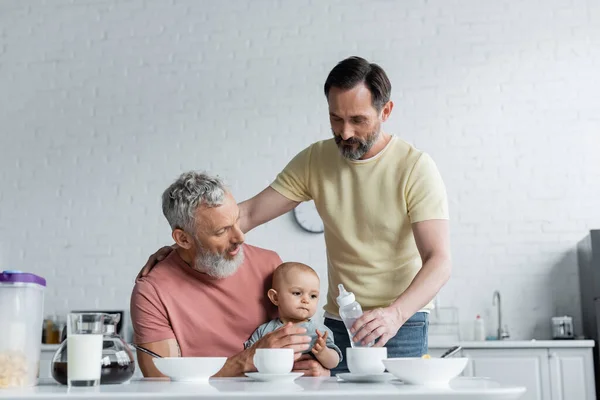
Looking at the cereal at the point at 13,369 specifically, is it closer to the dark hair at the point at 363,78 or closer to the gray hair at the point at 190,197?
the gray hair at the point at 190,197

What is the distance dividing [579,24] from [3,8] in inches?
169

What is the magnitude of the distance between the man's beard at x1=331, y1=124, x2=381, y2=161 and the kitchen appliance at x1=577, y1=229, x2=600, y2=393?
8.52 ft

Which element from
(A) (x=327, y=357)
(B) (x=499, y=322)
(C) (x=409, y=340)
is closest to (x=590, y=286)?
(B) (x=499, y=322)

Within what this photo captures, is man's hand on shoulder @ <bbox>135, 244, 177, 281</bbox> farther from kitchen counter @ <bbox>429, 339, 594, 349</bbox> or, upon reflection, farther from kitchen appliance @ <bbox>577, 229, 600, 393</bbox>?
kitchen appliance @ <bbox>577, 229, 600, 393</bbox>

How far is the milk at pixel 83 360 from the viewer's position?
1615 mm

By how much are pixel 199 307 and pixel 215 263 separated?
149 mm

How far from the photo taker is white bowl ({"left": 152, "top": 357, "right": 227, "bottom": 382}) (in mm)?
1730

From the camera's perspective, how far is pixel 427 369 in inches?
60.8

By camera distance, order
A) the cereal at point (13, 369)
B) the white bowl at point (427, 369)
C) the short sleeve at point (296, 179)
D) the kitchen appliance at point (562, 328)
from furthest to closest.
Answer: the kitchen appliance at point (562, 328), the short sleeve at point (296, 179), the cereal at point (13, 369), the white bowl at point (427, 369)

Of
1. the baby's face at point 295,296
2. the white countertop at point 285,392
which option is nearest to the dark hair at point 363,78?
the baby's face at point 295,296

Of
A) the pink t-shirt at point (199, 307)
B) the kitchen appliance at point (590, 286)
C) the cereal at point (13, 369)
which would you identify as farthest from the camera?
the kitchen appliance at point (590, 286)

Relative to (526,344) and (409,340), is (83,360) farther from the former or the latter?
(526,344)

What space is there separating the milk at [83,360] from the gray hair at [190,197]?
867mm

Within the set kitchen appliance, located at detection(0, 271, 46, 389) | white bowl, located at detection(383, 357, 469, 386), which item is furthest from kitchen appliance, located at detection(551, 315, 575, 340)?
kitchen appliance, located at detection(0, 271, 46, 389)
